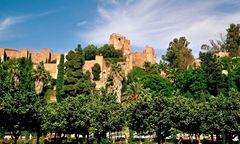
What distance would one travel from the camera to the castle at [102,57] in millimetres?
78250

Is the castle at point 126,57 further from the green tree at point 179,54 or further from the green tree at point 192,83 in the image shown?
the green tree at point 192,83

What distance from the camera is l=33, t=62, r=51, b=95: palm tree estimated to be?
72.5 metres

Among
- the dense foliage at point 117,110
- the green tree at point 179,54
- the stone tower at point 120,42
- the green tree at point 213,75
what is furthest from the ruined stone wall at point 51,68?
the green tree at point 213,75

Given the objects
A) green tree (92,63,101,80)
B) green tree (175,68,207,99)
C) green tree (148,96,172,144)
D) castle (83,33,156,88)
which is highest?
castle (83,33,156,88)

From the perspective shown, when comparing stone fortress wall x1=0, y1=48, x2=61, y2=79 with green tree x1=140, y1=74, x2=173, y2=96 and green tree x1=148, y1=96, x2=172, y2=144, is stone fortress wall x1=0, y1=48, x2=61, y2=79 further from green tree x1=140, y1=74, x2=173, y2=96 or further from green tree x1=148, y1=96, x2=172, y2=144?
green tree x1=148, y1=96, x2=172, y2=144

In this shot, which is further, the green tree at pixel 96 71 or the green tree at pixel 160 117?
the green tree at pixel 96 71

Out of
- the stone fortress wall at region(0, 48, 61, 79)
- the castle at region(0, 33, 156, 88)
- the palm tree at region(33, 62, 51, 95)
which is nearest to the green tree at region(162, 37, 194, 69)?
the castle at region(0, 33, 156, 88)

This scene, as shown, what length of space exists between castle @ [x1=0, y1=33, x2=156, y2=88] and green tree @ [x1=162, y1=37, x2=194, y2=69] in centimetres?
464

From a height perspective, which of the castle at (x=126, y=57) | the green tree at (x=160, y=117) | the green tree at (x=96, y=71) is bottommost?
the green tree at (x=160, y=117)

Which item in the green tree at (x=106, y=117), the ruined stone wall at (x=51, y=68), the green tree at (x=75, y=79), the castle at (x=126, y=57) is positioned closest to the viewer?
the green tree at (x=106, y=117)

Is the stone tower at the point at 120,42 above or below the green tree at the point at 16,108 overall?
above

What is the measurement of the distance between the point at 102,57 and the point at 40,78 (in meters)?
14.1

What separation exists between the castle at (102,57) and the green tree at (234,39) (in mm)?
19192

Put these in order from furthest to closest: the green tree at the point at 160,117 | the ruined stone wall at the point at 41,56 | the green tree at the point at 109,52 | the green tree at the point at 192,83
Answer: the green tree at the point at 109,52
the ruined stone wall at the point at 41,56
the green tree at the point at 192,83
the green tree at the point at 160,117
